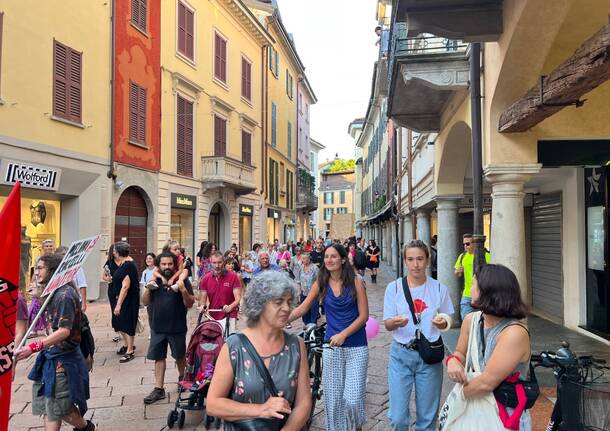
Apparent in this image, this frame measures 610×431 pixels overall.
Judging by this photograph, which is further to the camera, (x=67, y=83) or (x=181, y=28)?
(x=181, y=28)

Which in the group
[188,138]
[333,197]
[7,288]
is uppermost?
[333,197]

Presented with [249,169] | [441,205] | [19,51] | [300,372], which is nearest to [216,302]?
[300,372]

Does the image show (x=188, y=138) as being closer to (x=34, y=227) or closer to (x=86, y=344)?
(x=34, y=227)

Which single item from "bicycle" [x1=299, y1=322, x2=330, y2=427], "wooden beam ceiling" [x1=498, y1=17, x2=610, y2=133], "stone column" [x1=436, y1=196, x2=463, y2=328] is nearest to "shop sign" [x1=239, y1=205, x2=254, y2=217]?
"stone column" [x1=436, y1=196, x2=463, y2=328]

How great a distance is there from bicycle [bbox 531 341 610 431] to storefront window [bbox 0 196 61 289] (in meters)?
11.8

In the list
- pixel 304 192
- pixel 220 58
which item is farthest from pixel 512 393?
pixel 304 192

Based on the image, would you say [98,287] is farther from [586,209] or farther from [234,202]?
[586,209]

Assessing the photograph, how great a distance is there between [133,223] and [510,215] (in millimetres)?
12830

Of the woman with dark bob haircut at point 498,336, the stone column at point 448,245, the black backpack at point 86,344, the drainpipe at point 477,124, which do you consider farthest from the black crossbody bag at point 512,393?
the stone column at point 448,245

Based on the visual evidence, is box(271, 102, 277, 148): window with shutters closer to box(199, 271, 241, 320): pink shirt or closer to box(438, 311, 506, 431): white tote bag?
box(199, 271, 241, 320): pink shirt

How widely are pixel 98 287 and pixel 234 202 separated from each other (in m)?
10.4

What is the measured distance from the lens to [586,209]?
353 inches

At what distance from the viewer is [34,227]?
12797 millimetres

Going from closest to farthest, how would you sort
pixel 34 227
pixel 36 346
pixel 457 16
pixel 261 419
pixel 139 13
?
pixel 261 419
pixel 36 346
pixel 457 16
pixel 34 227
pixel 139 13
